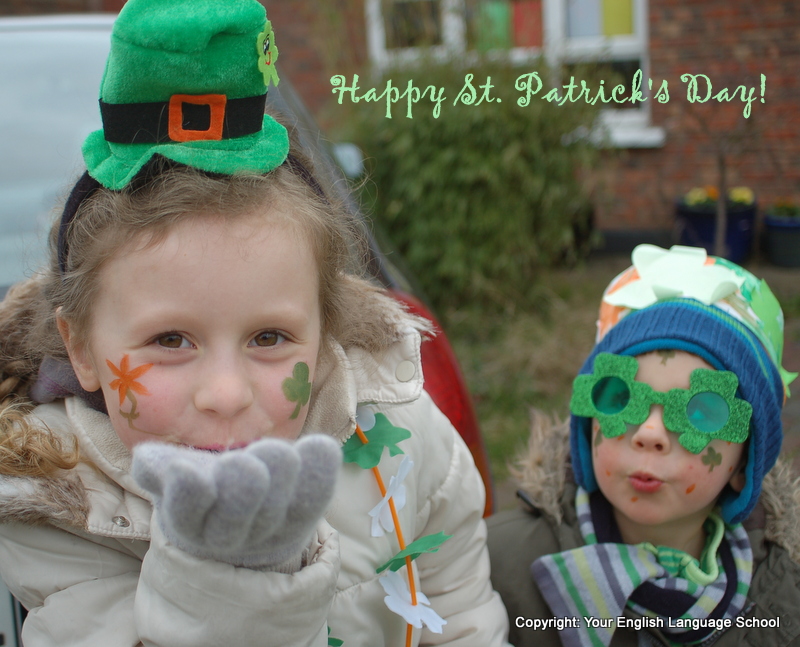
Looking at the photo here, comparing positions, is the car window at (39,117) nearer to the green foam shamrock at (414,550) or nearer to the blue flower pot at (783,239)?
the green foam shamrock at (414,550)

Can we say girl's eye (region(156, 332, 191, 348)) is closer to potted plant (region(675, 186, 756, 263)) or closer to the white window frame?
the white window frame

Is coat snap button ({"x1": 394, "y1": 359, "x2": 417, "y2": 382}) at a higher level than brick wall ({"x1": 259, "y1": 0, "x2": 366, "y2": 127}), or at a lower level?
lower

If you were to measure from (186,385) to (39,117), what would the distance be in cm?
187

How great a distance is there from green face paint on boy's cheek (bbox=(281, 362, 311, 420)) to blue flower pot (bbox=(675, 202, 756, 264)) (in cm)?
653

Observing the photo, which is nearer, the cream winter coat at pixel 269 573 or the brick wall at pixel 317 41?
the cream winter coat at pixel 269 573

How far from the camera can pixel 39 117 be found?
2676mm

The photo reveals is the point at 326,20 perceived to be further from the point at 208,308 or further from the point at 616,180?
the point at 208,308

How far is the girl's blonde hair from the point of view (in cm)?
125

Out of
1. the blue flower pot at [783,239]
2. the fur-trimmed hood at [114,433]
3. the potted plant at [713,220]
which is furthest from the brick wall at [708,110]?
the fur-trimmed hood at [114,433]

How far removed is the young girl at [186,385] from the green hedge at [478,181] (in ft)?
14.6

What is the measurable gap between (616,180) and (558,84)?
7.51 ft

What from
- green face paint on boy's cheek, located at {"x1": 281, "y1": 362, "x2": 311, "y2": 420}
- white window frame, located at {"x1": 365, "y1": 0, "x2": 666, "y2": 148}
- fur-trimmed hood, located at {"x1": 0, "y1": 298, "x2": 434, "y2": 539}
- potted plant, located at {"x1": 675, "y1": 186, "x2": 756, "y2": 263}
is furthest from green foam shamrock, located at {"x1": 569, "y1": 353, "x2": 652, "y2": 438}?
potted plant, located at {"x1": 675, "y1": 186, "x2": 756, "y2": 263}

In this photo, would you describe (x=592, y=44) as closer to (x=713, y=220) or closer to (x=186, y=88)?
(x=713, y=220)

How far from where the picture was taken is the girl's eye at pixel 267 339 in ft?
4.18
